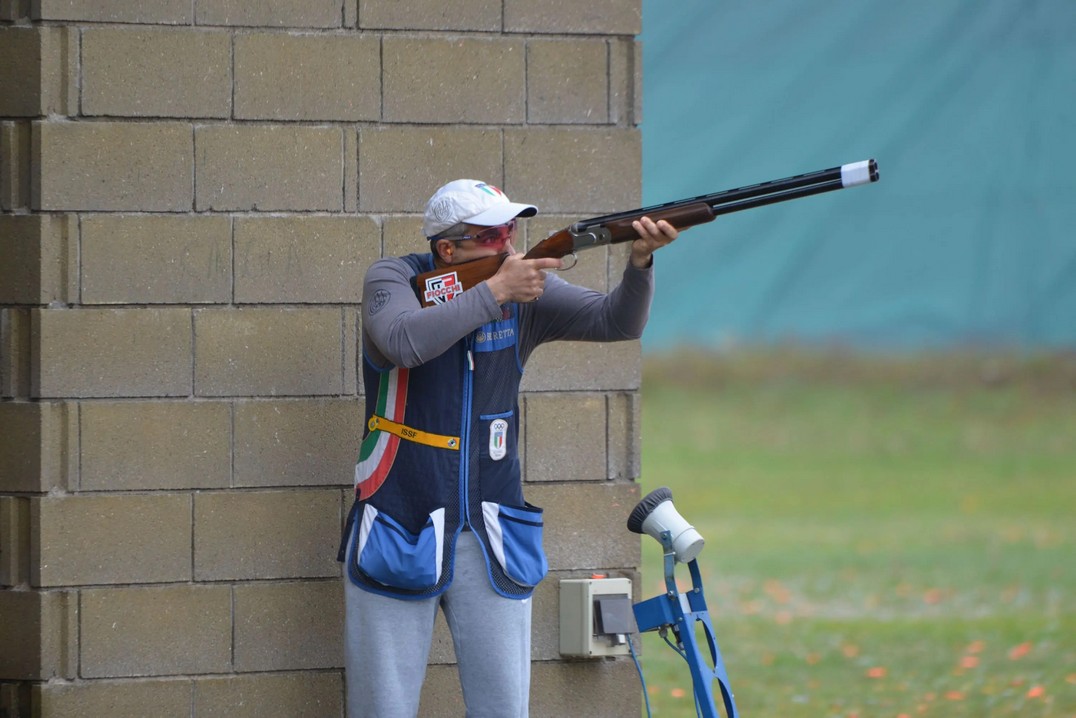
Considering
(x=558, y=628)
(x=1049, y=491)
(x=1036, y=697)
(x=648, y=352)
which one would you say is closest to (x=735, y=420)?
(x=648, y=352)

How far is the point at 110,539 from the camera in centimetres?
392

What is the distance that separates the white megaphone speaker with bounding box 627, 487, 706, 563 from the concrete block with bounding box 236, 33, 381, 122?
132 cm

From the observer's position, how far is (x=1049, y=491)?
36.9 feet

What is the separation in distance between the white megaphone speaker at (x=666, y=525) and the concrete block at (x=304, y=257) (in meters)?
1.05

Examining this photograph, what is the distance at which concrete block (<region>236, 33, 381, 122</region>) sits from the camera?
399 centimetres

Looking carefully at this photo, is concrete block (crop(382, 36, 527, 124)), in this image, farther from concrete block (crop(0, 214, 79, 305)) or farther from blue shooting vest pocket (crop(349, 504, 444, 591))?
blue shooting vest pocket (crop(349, 504, 444, 591))

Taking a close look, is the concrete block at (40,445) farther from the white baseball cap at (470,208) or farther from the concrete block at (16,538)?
the white baseball cap at (470,208)

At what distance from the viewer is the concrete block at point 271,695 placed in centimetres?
396

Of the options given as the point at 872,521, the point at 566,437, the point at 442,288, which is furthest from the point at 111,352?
the point at 872,521

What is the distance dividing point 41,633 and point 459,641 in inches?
47.5

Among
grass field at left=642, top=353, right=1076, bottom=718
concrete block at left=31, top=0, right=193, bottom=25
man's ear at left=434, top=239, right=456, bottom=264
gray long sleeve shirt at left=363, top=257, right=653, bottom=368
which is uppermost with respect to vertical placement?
concrete block at left=31, top=0, right=193, bottom=25

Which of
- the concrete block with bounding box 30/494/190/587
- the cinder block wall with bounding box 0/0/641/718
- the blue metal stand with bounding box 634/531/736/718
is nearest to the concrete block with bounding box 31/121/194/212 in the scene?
the cinder block wall with bounding box 0/0/641/718

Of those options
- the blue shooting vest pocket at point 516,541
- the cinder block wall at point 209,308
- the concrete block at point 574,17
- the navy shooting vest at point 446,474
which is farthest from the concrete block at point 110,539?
the concrete block at point 574,17

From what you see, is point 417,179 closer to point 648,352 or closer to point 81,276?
point 81,276
